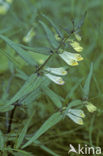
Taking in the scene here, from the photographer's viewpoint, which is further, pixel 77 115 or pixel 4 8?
pixel 4 8

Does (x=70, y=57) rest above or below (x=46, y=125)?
above

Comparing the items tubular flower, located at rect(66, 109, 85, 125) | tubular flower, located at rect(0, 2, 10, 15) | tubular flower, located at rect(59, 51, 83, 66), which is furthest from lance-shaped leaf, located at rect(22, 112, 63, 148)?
tubular flower, located at rect(0, 2, 10, 15)

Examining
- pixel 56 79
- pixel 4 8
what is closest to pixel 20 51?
pixel 56 79

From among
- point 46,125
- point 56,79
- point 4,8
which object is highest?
point 4,8

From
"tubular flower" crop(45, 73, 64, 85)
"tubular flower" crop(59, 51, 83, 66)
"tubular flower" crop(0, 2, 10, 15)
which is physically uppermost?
"tubular flower" crop(0, 2, 10, 15)

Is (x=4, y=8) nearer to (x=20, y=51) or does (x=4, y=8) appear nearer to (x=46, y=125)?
(x=20, y=51)

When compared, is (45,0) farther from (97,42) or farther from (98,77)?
(98,77)

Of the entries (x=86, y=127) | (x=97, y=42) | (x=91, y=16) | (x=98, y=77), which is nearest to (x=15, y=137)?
(x=86, y=127)

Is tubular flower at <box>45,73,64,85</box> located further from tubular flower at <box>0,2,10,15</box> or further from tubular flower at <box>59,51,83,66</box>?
tubular flower at <box>0,2,10,15</box>
